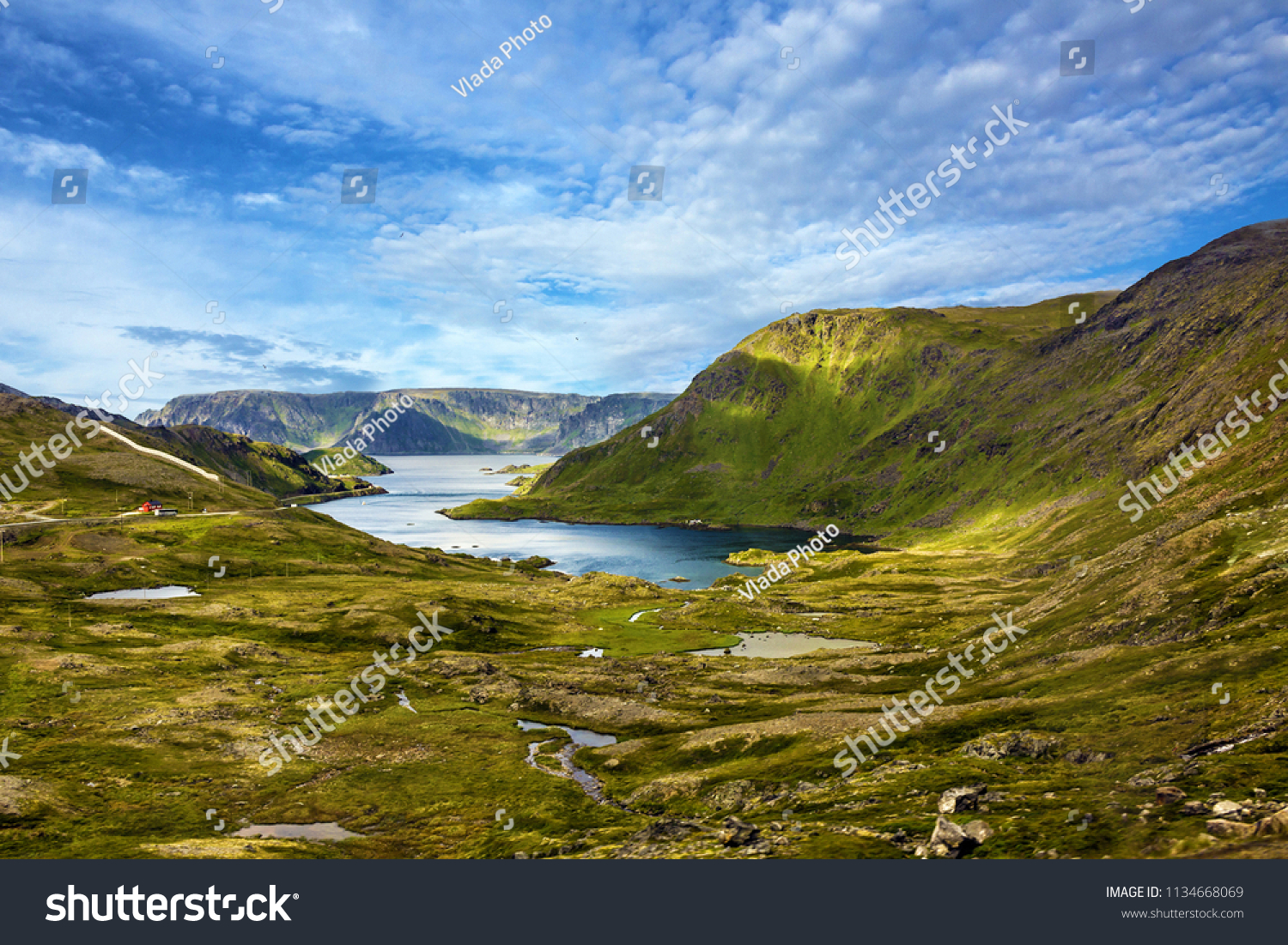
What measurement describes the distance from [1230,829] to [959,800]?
58.2 ft

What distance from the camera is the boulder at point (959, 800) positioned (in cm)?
4978

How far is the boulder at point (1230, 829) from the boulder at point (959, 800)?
1562 centimetres

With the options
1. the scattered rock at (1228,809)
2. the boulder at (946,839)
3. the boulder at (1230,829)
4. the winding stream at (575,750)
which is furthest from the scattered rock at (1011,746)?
the winding stream at (575,750)

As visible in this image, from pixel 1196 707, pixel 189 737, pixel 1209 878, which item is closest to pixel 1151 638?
pixel 1196 707

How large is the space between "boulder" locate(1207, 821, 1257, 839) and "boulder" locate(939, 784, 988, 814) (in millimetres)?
15621

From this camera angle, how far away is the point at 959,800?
1987 inches

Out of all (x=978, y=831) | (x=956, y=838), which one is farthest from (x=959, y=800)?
(x=956, y=838)

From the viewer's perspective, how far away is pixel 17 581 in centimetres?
13438

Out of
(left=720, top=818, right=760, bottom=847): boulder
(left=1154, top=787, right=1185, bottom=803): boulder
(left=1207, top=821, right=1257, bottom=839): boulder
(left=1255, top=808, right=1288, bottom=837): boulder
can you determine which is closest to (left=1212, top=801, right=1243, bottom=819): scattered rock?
(left=1207, top=821, right=1257, bottom=839): boulder

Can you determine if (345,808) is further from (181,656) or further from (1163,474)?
(1163,474)

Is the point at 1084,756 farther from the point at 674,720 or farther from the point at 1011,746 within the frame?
the point at 674,720

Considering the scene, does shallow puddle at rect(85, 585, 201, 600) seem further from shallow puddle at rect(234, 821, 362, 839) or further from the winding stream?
shallow puddle at rect(234, 821, 362, 839)

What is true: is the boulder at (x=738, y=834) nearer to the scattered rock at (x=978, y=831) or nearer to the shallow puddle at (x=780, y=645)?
the scattered rock at (x=978, y=831)

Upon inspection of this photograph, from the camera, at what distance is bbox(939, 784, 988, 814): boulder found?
163ft
